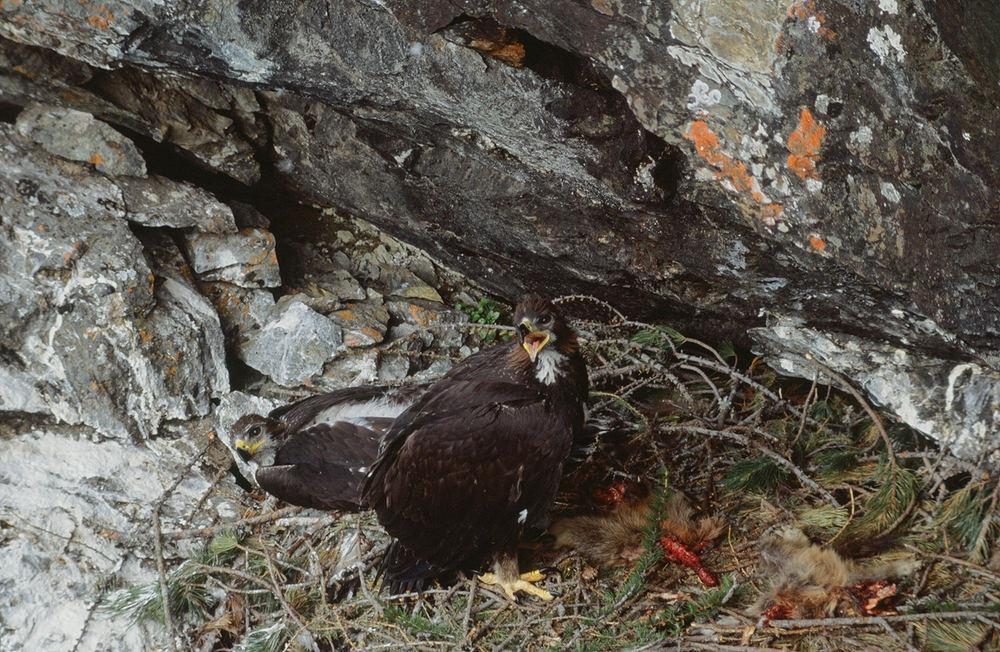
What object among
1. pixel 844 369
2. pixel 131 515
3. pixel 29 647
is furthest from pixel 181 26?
pixel 844 369

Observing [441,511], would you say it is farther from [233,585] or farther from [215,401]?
[215,401]

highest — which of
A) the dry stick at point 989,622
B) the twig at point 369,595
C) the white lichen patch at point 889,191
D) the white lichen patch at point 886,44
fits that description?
the white lichen patch at point 886,44

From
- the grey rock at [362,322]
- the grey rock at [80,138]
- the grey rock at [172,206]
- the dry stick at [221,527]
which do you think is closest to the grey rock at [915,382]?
the grey rock at [362,322]

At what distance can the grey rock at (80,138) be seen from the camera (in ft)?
14.1

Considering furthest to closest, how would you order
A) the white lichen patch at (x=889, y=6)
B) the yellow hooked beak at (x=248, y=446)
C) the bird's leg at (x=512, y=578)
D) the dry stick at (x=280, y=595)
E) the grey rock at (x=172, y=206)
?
the grey rock at (x=172, y=206), the yellow hooked beak at (x=248, y=446), the bird's leg at (x=512, y=578), the dry stick at (x=280, y=595), the white lichen patch at (x=889, y=6)

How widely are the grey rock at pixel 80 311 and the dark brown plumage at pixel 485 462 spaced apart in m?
1.45

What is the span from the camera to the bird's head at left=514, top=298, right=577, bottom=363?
3695 millimetres

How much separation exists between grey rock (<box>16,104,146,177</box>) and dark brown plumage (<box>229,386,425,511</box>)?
1527mm

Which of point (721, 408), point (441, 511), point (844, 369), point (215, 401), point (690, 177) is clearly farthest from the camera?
point (215, 401)

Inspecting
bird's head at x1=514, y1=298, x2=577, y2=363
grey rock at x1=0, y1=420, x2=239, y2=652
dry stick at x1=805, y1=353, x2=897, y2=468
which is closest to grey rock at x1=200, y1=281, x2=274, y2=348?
grey rock at x1=0, y1=420, x2=239, y2=652

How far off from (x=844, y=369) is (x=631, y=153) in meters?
1.47

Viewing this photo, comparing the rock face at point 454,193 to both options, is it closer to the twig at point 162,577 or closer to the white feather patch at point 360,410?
the twig at point 162,577

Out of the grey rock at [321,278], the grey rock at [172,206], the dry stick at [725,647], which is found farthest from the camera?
the grey rock at [321,278]

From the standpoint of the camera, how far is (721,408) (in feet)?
13.8
